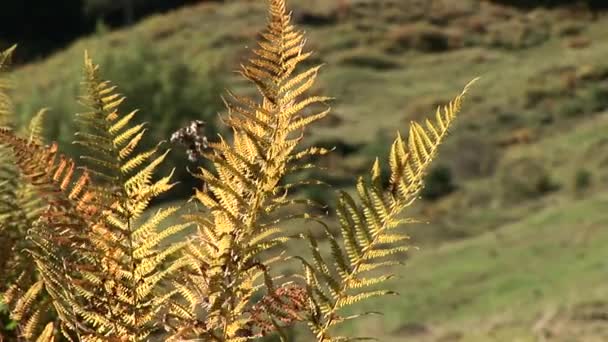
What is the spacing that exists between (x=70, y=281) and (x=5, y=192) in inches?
28.9

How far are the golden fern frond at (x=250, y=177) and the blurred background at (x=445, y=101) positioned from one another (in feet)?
34.3

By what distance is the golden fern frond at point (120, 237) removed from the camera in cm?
160

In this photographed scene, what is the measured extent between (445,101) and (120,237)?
129 ft

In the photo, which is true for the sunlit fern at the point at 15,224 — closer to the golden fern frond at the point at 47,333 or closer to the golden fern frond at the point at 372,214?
the golden fern frond at the point at 47,333

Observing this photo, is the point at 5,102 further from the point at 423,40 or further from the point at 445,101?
the point at 423,40

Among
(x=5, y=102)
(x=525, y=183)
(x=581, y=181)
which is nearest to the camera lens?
(x=5, y=102)

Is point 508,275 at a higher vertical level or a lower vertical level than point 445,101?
higher

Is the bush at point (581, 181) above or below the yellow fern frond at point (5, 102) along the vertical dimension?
below

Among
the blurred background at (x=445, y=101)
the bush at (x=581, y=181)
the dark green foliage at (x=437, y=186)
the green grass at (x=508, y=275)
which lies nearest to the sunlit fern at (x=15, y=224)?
the blurred background at (x=445, y=101)

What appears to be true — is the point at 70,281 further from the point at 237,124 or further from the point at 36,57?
the point at 36,57

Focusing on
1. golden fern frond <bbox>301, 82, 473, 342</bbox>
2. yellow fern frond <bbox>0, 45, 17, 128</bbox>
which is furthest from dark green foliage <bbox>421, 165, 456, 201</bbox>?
golden fern frond <bbox>301, 82, 473, 342</bbox>

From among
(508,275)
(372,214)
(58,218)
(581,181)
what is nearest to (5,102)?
(58,218)

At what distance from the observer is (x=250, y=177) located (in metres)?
1.68

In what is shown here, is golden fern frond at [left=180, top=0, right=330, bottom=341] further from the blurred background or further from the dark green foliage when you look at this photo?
the dark green foliage
